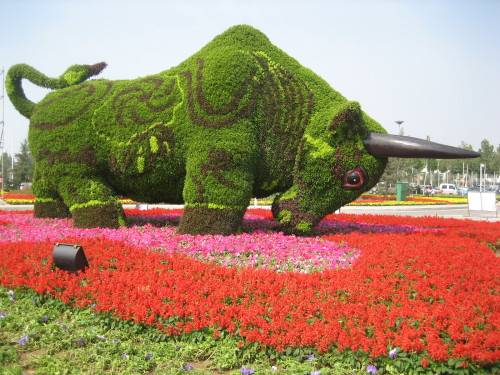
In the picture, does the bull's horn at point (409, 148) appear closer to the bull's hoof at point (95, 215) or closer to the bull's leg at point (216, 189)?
the bull's leg at point (216, 189)

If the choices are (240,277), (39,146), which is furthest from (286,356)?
(39,146)

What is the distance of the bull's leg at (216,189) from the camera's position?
8016 mm

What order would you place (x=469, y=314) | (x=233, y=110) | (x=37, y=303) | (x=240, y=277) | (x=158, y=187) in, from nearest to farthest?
(x=469, y=314), (x=37, y=303), (x=240, y=277), (x=233, y=110), (x=158, y=187)

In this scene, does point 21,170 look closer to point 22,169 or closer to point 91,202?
point 22,169

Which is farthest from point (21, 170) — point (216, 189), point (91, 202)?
point (216, 189)

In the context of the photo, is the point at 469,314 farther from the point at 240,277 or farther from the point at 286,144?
the point at 286,144

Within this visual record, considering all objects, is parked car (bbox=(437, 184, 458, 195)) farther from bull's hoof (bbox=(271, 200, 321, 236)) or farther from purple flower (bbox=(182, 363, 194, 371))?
purple flower (bbox=(182, 363, 194, 371))

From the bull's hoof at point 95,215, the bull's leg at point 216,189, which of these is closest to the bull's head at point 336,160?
the bull's leg at point 216,189

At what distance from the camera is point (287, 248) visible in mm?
7453

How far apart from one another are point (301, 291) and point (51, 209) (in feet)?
21.7

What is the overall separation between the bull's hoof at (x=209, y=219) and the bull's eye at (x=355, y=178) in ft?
5.91

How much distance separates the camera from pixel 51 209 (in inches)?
393

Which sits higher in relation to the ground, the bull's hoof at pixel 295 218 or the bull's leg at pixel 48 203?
the bull's leg at pixel 48 203

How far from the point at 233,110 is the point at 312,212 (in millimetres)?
2134
